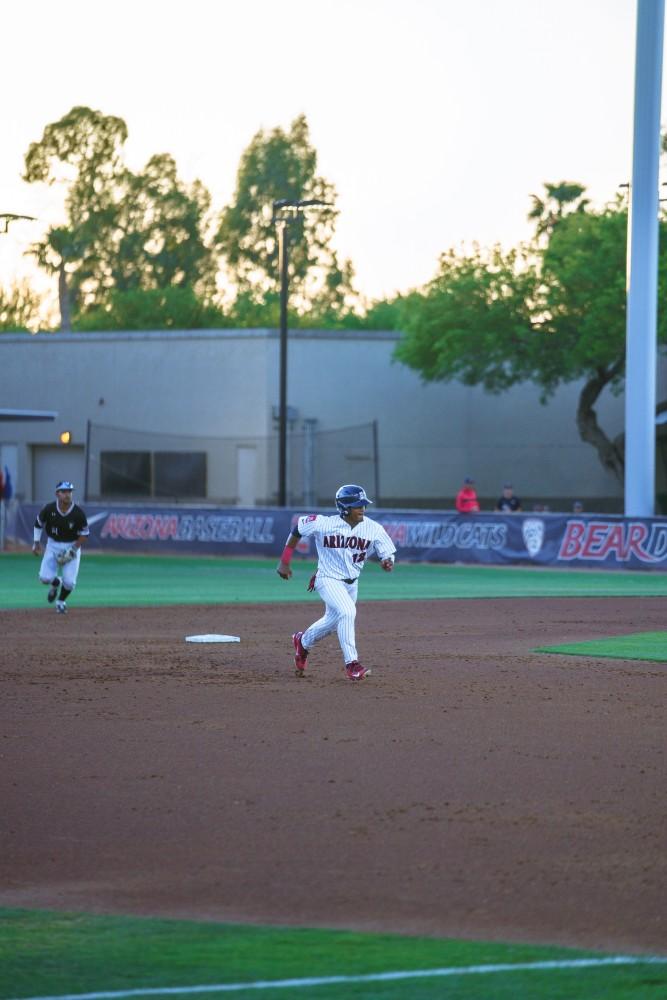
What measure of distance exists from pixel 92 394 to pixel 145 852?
48409mm

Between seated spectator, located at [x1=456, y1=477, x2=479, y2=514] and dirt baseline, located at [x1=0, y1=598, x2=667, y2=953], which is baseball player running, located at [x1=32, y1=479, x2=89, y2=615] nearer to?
dirt baseline, located at [x1=0, y1=598, x2=667, y2=953]

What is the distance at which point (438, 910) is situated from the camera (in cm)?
696

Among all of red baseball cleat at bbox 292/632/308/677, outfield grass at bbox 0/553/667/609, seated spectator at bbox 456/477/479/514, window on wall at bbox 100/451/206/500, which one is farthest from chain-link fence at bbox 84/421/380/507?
red baseball cleat at bbox 292/632/308/677

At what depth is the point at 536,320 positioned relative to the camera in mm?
52969

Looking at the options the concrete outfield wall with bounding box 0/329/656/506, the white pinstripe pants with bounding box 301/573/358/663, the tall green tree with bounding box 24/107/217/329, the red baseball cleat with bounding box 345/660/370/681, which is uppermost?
the tall green tree with bounding box 24/107/217/329

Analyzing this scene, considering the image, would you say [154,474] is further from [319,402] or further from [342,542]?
[342,542]

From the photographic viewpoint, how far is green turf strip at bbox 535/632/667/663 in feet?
58.7

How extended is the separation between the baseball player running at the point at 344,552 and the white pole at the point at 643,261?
21568 mm

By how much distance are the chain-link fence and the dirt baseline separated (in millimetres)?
33495

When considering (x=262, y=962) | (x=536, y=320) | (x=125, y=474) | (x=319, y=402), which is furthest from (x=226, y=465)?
(x=262, y=962)

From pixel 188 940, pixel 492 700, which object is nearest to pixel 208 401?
pixel 492 700

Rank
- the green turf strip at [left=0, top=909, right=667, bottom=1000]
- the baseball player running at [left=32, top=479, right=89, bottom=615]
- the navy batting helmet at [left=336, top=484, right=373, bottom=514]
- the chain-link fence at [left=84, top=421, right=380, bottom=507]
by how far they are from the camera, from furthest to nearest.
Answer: the chain-link fence at [left=84, top=421, right=380, bottom=507] → the baseball player running at [left=32, top=479, right=89, bottom=615] → the navy batting helmet at [left=336, top=484, right=373, bottom=514] → the green turf strip at [left=0, top=909, right=667, bottom=1000]

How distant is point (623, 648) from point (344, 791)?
952cm

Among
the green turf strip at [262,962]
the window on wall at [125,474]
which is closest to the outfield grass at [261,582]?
the window on wall at [125,474]
